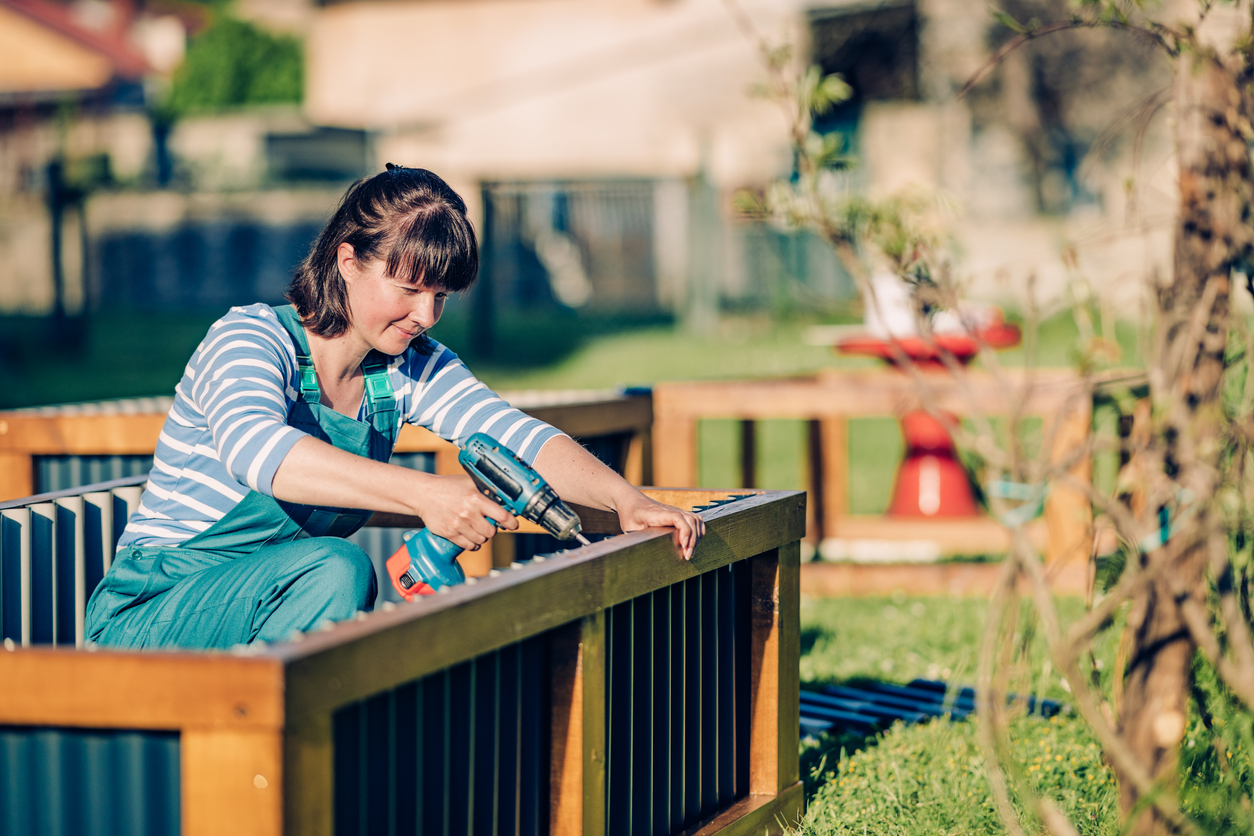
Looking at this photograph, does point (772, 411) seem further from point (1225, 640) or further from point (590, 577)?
point (590, 577)

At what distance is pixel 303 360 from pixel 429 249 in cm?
36

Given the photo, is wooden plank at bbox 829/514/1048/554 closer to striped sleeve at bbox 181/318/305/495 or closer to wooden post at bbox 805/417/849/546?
wooden post at bbox 805/417/849/546

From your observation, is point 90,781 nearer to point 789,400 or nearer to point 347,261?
point 347,261

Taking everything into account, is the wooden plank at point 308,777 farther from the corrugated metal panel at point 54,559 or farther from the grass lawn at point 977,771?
the corrugated metal panel at point 54,559

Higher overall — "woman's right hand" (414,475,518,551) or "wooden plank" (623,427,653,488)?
→ "woman's right hand" (414,475,518,551)

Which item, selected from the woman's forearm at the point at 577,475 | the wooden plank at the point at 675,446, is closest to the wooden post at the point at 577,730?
the woman's forearm at the point at 577,475

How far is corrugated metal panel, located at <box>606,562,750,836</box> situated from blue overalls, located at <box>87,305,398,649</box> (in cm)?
52

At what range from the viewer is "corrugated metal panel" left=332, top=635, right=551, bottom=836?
1.86 metres

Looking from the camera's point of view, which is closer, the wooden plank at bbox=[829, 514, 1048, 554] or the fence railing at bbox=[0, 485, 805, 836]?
the fence railing at bbox=[0, 485, 805, 836]

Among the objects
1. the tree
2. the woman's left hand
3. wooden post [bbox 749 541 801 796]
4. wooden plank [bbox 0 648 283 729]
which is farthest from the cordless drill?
wooden plank [bbox 0 648 283 729]

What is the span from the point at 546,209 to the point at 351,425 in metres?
13.6

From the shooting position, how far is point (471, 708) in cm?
212

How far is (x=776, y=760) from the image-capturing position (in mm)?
3008

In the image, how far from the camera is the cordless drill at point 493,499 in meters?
2.48
